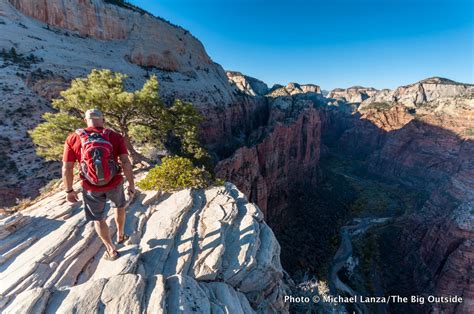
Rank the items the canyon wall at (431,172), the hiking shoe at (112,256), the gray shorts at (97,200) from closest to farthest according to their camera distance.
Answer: the gray shorts at (97,200) < the hiking shoe at (112,256) < the canyon wall at (431,172)

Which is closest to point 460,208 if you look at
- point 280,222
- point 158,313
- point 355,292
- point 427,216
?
point 427,216

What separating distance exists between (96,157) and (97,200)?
1.08m

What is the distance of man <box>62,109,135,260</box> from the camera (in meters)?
3.93


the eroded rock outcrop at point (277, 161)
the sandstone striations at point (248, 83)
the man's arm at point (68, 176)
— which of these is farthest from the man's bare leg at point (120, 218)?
the sandstone striations at point (248, 83)

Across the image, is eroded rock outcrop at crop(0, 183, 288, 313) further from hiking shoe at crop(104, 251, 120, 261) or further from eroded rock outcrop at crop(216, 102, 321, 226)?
eroded rock outcrop at crop(216, 102, 321, 226)

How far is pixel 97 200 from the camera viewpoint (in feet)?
14.4

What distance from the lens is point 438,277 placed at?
60.1 ft

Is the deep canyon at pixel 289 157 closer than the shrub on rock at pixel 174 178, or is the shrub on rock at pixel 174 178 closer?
the shrub on rock at pixel 174 178

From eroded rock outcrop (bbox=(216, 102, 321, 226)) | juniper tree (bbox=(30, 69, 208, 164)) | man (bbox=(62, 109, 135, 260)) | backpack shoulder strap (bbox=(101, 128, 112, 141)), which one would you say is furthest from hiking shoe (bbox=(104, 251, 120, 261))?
eroded rock outcrop (bbox=(216, 102, 321, 226))

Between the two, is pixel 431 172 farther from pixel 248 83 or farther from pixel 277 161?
pixel 248 83

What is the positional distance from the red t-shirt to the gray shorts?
15cm

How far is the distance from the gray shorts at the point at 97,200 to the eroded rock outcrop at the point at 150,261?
4.13ft

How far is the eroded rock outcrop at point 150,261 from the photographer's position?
360 centimetres

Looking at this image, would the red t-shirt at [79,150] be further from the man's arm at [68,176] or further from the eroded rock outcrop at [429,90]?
the eroded rock outcrop at [429,90]
